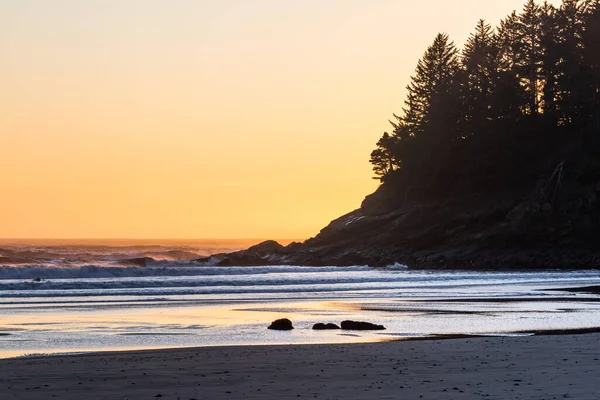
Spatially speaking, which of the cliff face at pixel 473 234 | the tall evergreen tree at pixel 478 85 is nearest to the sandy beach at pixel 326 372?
the cliff face at pixel 473 234

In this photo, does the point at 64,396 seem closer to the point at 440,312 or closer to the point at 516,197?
the point at 440,312

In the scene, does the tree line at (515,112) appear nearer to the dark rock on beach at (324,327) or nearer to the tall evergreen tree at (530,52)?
the tall evergreen tree at (530,52)

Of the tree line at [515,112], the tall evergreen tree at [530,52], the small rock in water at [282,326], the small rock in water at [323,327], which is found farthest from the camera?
the tall evergreen tree at [530,52]

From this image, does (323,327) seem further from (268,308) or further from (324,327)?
(268,308)

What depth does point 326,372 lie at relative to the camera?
15266mm

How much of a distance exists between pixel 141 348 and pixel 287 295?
2242 centimetres

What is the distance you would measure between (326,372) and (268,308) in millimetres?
17657

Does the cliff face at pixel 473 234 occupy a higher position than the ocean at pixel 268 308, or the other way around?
the cliff face at pixel 473 234

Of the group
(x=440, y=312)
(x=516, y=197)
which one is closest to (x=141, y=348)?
(x=440, y=312)

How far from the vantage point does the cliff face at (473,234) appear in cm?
6694

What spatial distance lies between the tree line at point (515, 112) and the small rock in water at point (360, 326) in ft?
175

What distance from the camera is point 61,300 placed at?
37.4 meters

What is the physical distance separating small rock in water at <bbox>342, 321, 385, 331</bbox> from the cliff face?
42.7 meters

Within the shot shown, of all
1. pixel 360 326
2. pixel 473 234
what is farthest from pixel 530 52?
pixel 360 326
